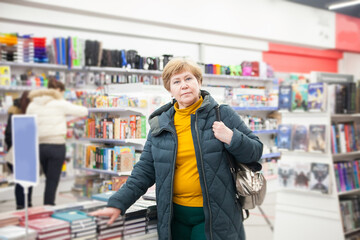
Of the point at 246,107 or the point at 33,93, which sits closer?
the point at 33,93

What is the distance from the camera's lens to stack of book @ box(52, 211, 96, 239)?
179 cm

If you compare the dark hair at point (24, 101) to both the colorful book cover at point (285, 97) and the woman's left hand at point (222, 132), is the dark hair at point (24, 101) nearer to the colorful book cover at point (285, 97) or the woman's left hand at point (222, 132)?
the woman's left hand at point (222, 132)

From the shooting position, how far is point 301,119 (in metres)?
4.21

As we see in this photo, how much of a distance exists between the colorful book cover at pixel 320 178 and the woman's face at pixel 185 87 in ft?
7.90

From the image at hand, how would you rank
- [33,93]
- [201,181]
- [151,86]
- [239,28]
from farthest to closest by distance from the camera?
[239,28] < [33,93] < [151,86] < [201,181]

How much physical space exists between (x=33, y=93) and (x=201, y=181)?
6.58ft

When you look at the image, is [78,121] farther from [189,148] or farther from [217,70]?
[189,148]

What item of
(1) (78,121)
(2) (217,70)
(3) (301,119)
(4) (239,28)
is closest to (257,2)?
(4) (239,28)

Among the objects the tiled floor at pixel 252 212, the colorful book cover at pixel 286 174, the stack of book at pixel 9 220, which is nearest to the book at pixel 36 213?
the stack of book at pixel 9 220

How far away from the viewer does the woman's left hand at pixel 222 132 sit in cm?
188

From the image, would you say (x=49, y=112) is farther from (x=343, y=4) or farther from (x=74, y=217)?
(x=343, y=4)

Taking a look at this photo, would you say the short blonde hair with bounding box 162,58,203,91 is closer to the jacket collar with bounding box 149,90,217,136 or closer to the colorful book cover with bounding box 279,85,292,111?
the jacket collar with bounding box 149,90,217,136

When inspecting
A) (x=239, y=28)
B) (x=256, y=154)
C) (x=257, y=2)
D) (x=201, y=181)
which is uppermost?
(x=257, y=2)

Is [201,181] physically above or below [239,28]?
below
